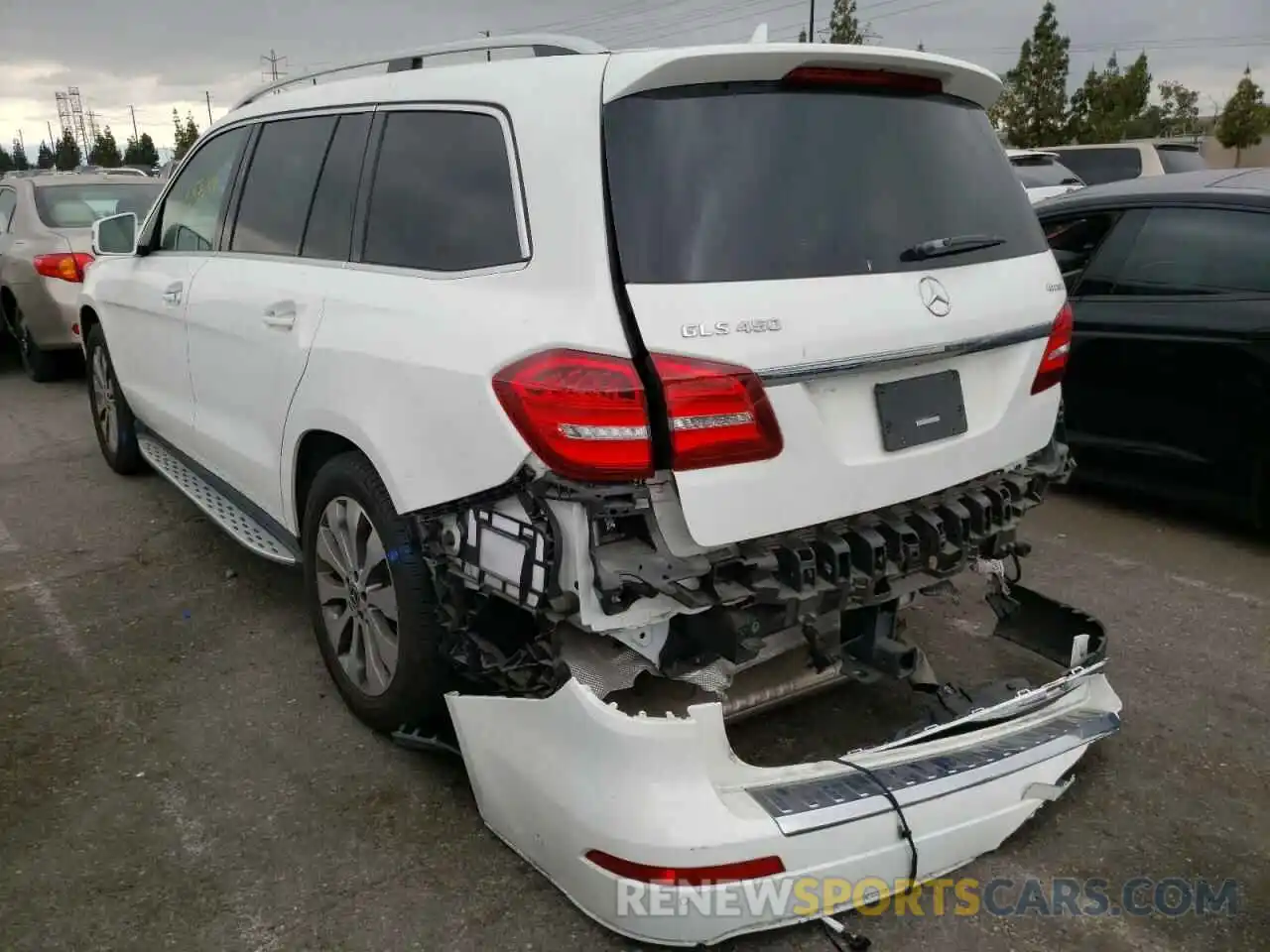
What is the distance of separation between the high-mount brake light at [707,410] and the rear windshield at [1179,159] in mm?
14044

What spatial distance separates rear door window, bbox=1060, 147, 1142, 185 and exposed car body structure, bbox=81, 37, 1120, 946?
A: 13.3 m

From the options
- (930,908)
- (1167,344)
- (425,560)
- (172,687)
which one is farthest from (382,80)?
(1167,344)

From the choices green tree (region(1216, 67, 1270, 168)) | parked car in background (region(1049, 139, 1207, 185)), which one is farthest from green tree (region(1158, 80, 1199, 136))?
parked car in background (region(1049, 139, 1207, 185))

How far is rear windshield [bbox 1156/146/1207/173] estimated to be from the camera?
14.5 m

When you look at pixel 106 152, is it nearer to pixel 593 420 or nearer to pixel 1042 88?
pixel 1042 88

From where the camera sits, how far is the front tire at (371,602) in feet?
9.64

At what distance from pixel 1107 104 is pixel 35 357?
3608 centimetres

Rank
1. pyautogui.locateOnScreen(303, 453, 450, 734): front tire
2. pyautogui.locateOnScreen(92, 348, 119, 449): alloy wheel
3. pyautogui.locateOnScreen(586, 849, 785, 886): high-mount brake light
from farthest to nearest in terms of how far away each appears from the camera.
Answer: pyautogui.locateOnScreen(92, 348, 119, 449): alloy wheel
pyautogui.locateOnScreen(303, 453, 450, 734): front tire
pyautogui.locateOnScreen(586, 849, 785, 886): high-mount brake light

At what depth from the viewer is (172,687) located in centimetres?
378

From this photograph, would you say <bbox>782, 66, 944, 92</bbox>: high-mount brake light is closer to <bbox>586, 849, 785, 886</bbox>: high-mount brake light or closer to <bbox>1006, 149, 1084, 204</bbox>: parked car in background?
<bbox>586, 849, 785, 886</bbox>: high-mount brake light

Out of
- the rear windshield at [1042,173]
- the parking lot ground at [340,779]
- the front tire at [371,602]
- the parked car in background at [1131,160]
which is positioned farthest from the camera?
the parked car in background at [1131,160]

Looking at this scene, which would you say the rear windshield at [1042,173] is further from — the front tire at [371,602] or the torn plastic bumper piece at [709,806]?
the torn plastic bumper piece at [709,806]

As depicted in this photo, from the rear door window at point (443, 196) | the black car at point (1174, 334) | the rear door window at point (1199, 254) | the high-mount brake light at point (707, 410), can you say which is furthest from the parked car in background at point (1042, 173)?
the high-mount brake light at point (707, 410)

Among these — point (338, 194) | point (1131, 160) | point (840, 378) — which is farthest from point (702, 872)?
point (1131, 160)
